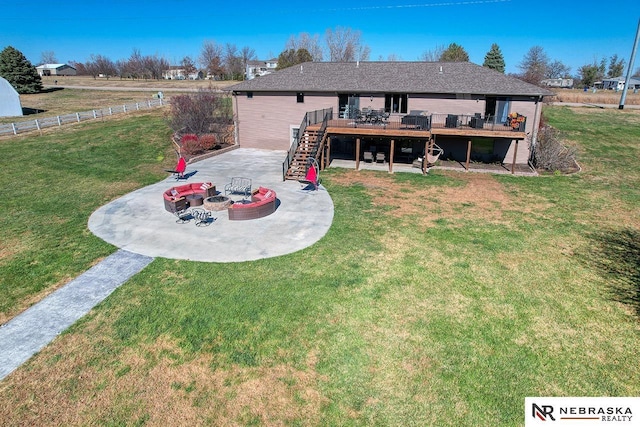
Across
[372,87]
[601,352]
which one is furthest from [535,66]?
[601,352]

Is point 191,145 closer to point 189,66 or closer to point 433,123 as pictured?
point 433,123

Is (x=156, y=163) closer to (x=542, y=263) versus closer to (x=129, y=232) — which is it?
(x=129, y=232)

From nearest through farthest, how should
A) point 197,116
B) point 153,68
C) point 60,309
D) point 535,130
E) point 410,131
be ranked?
point 60,309 → point 410,131 → point 535,130 → point 197,116 → point 153,68

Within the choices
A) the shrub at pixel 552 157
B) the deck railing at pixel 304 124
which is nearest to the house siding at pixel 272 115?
the deck railing at pixel 304 124

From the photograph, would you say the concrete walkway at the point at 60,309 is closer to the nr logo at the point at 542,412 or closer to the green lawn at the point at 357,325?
the green lawn at the point at 357,325

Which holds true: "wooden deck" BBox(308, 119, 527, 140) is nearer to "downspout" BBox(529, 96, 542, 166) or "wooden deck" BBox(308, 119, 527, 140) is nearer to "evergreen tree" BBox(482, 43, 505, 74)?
"downspout" BBox(529, 96, 542, 166)

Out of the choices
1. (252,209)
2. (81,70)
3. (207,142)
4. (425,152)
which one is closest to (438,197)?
(425,152)
